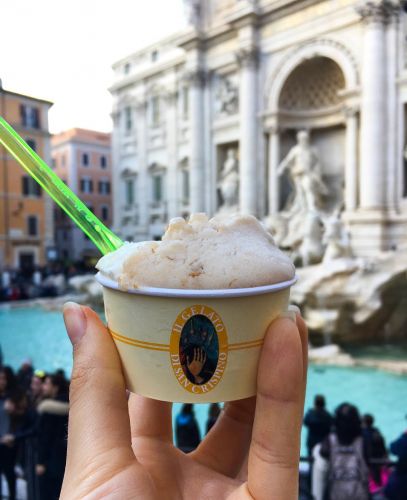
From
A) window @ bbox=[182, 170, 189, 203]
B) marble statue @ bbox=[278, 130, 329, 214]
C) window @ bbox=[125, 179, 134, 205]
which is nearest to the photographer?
marble statue @ bbox=[278, 130, 329, 214]

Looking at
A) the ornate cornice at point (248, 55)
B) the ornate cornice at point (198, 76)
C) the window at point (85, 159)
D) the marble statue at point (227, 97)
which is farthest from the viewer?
the window at point (85, 159)

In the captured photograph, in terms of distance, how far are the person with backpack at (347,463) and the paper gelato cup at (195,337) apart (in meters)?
1.92

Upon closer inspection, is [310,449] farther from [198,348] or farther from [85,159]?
[85,159]

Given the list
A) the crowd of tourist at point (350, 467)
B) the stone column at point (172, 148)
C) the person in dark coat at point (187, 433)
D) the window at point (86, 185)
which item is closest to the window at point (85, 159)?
the window at point (86, 185)

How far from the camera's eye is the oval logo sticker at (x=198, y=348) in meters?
1.00

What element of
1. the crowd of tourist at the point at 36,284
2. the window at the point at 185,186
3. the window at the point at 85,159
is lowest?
the crowd of tourist at the point at 36,284

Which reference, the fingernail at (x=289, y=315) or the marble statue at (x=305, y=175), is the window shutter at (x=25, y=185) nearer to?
the marble statue at (x=305, y=175)

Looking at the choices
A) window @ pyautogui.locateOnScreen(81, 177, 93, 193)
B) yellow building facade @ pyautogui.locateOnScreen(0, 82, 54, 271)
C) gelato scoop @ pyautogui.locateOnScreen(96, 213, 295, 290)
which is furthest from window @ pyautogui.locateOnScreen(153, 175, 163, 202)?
gelato scoop @ pyautogui.locateOnScreen(96, 213, 295, 290)

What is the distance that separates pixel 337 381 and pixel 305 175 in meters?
7.51

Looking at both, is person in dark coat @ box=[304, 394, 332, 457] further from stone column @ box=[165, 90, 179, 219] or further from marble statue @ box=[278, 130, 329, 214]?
stone column @ box=[165, 90, 179, 219]

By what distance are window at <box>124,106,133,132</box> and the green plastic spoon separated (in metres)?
19.1

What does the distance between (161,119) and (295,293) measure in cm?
1201

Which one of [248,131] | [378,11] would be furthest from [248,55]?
[378,11]

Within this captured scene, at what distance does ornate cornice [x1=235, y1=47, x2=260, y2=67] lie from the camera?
13.5 metres
